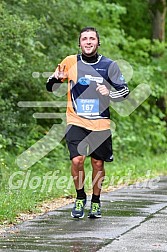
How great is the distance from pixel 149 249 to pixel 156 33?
18800 mm

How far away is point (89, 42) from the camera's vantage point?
7.98m

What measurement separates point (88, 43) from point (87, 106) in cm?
67

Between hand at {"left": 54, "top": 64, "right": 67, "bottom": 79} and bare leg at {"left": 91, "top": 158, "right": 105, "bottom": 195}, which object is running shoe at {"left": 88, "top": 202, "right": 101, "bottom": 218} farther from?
hand at {"left": 54, "top": 64, "right": 67, "bottom": 79}

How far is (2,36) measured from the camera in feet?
41.7

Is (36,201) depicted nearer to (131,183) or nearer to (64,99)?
(131,183)

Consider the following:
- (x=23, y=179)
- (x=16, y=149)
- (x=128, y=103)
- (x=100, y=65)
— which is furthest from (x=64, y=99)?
(x=100, y=65)

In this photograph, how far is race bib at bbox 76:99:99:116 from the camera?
26.1ft

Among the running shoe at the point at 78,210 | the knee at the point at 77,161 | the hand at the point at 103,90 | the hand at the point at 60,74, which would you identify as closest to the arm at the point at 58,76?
the hand at the point at 60,74

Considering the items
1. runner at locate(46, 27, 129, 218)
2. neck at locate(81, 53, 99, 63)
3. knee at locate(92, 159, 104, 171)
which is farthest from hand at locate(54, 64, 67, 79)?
knee at locate(92, 159, 104, 171)

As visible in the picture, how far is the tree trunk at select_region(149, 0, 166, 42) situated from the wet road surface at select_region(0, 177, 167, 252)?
15465 mm

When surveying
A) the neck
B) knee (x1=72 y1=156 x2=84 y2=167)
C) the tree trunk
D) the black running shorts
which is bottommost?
knee (x1=72 y1=156 x2=84 y2=167)

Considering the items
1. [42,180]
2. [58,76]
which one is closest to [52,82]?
[58,76]

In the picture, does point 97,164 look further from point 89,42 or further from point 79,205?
point 89,42

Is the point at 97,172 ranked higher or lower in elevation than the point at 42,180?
higher
